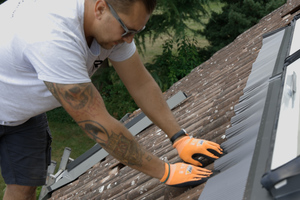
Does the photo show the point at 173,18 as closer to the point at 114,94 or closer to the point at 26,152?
the point at 114,94

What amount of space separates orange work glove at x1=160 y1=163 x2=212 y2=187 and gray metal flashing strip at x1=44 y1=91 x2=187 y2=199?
255cm

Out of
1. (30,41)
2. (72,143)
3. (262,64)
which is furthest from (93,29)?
(72,143)

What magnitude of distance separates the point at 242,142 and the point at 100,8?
1.04 m

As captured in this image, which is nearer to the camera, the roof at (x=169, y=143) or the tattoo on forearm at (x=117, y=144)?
the tattoo on forearm at (x=117, y=144)

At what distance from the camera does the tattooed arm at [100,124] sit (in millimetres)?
1868

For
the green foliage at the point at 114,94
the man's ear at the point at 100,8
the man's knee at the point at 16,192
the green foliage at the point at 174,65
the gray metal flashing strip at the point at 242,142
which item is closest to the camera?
the gray metal flashing strip at the point at 242,142

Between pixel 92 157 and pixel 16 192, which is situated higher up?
pixel 16 192

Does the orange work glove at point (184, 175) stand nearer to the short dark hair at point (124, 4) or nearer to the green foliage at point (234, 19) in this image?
the short dark hair at point (124, 4)

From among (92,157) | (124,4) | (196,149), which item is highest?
(124,4)

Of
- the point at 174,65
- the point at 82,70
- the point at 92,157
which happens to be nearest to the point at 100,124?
the point at 82,70

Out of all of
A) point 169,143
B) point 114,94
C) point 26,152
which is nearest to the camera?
point 26,152

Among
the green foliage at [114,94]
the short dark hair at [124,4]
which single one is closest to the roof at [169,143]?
the short dark hair at [124,4]

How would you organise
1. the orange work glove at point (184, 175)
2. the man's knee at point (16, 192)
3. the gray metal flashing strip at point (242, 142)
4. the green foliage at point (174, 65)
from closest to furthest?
1. the gray metal flashing strip at point (242, 142)
2. the orange work glove at point (184, 175)
3. the man's knee at point (16, 192)
4. the green foliage at point (174, 65)

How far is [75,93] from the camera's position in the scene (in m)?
1.86
